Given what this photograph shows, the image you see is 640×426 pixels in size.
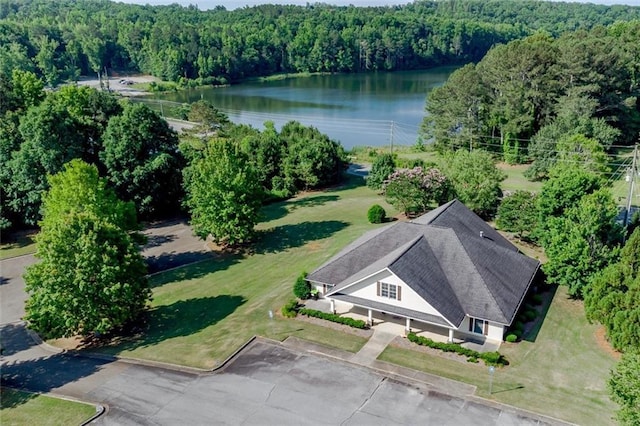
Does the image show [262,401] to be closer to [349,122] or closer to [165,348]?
[165,348]

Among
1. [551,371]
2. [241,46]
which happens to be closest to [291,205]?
[551,371]

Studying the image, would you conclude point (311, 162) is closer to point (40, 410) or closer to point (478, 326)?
point (478, 326)

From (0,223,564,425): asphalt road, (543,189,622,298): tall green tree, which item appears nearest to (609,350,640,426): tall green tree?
(0,223,564,425): asphalt road

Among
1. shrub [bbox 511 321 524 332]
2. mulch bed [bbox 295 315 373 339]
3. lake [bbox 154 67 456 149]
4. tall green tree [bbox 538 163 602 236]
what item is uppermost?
lake [bbox 154 67 456 149]

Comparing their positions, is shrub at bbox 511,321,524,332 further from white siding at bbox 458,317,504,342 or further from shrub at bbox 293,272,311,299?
shrub at bbox 293,272,311,299

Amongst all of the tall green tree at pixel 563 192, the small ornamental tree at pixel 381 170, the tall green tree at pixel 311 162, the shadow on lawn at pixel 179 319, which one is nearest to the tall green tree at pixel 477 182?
the tall green tree at pixel 563 192

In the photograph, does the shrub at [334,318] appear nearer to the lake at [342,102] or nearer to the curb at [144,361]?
the curb at [144,361]
